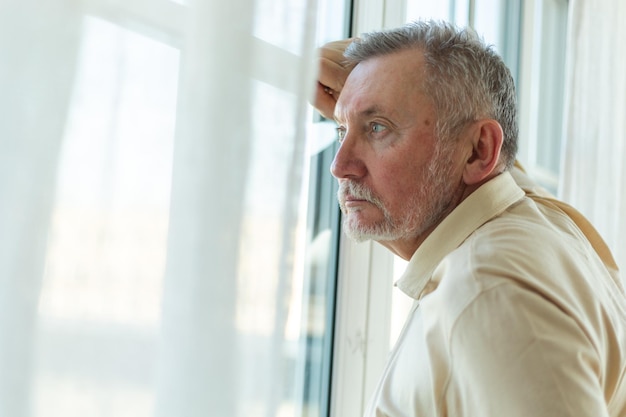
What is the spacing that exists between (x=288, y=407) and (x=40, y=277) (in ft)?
1.46

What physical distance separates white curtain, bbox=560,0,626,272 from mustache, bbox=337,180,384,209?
1341mm

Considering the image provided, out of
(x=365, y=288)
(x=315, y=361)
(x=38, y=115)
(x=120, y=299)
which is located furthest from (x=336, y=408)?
(x=38, y=115)

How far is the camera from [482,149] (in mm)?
1290

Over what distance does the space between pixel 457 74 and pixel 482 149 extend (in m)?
0.12

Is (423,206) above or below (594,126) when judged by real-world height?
below

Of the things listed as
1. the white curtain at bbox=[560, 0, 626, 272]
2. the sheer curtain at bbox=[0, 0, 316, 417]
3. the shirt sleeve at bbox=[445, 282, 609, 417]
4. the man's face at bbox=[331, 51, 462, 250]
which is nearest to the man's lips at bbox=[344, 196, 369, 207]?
the man's face at bbox=[331, 51, 462, 250]

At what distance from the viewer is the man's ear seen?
4.20ft

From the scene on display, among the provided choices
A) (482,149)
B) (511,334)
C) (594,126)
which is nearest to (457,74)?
(482,149)

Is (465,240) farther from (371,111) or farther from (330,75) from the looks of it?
(330,75)

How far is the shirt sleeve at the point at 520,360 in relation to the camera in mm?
911

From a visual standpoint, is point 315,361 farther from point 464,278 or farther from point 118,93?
point 118,93

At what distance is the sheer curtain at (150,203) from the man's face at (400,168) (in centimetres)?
22

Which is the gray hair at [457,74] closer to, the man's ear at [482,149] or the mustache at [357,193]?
the man's ear at [482,149]

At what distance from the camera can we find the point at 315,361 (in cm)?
177
